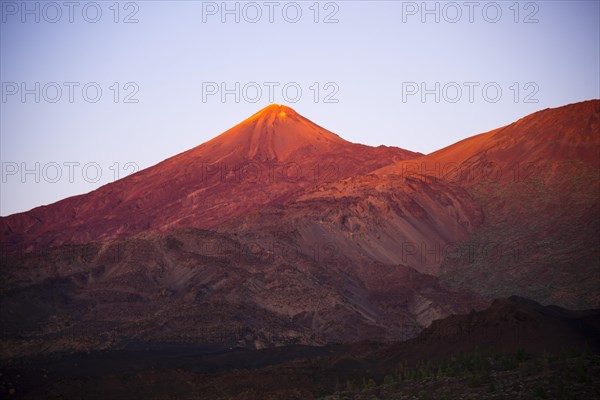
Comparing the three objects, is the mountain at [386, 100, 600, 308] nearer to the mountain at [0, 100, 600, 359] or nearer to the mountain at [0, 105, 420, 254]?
the mountain at [0, 100, 600, 359]

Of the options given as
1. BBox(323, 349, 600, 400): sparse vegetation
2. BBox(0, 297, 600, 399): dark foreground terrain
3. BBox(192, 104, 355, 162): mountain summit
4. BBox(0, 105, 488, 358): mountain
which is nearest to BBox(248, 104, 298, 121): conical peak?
BBox(192, 104, 355, 162): mountain summit

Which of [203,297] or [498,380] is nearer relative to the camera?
[498,380]

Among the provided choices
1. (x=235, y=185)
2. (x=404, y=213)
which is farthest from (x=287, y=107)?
(x=404, y=213)

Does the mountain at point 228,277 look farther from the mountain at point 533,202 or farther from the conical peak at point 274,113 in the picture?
the conical peak at point 274,113

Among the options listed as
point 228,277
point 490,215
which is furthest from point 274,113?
point 228,277

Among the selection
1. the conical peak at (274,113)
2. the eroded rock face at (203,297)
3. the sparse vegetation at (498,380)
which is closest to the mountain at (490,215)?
the eroded rock face at (203,297)

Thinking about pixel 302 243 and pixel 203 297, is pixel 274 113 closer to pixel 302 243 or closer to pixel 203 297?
pixel 302 243

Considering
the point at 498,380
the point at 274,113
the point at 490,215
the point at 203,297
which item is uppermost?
the point at 274,113
